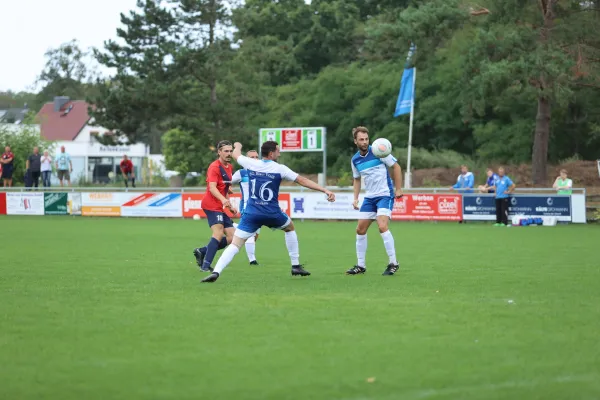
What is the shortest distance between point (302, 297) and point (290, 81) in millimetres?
57604

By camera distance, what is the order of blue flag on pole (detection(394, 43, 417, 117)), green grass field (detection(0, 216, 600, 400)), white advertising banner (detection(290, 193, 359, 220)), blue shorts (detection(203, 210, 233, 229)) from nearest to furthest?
green grass field (detection(0, 216, 600, 400)) < blue shorts (detection(203, 210, 233, 229)) < white advertising banner (detection(290, 193, 359, 220)) < blue flag on pole (detection(394, 43, 417, 117))

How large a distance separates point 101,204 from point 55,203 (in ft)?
7.01

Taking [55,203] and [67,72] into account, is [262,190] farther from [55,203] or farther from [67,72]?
[67,72]

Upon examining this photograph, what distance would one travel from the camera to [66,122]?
112 m

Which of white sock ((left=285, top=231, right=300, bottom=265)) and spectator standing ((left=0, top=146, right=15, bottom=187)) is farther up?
spectator standing ((left=0, top=146, right=15, bottom=187))

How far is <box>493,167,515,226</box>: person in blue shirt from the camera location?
31547 millimetres

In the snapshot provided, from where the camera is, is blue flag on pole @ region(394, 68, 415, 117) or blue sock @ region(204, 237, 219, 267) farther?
blue flag on pole @ region(394, 68, 415, 117)

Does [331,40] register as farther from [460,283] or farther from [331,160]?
[460,283]

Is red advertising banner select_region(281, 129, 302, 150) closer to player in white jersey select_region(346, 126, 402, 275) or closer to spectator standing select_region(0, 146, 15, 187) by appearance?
spectator standing select_region(0, 146, 15, 187)

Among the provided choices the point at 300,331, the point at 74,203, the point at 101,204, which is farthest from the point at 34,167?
the point at 300,331

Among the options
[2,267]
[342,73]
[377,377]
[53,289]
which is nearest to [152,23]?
[342,73]

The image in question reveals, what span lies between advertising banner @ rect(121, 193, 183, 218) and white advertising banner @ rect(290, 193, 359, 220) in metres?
4.93

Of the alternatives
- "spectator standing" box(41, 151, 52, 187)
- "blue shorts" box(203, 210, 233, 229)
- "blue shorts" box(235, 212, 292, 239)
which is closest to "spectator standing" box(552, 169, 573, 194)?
"blue shorts" box(203, 210, 233, 229)

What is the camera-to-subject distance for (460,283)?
1228 cm
